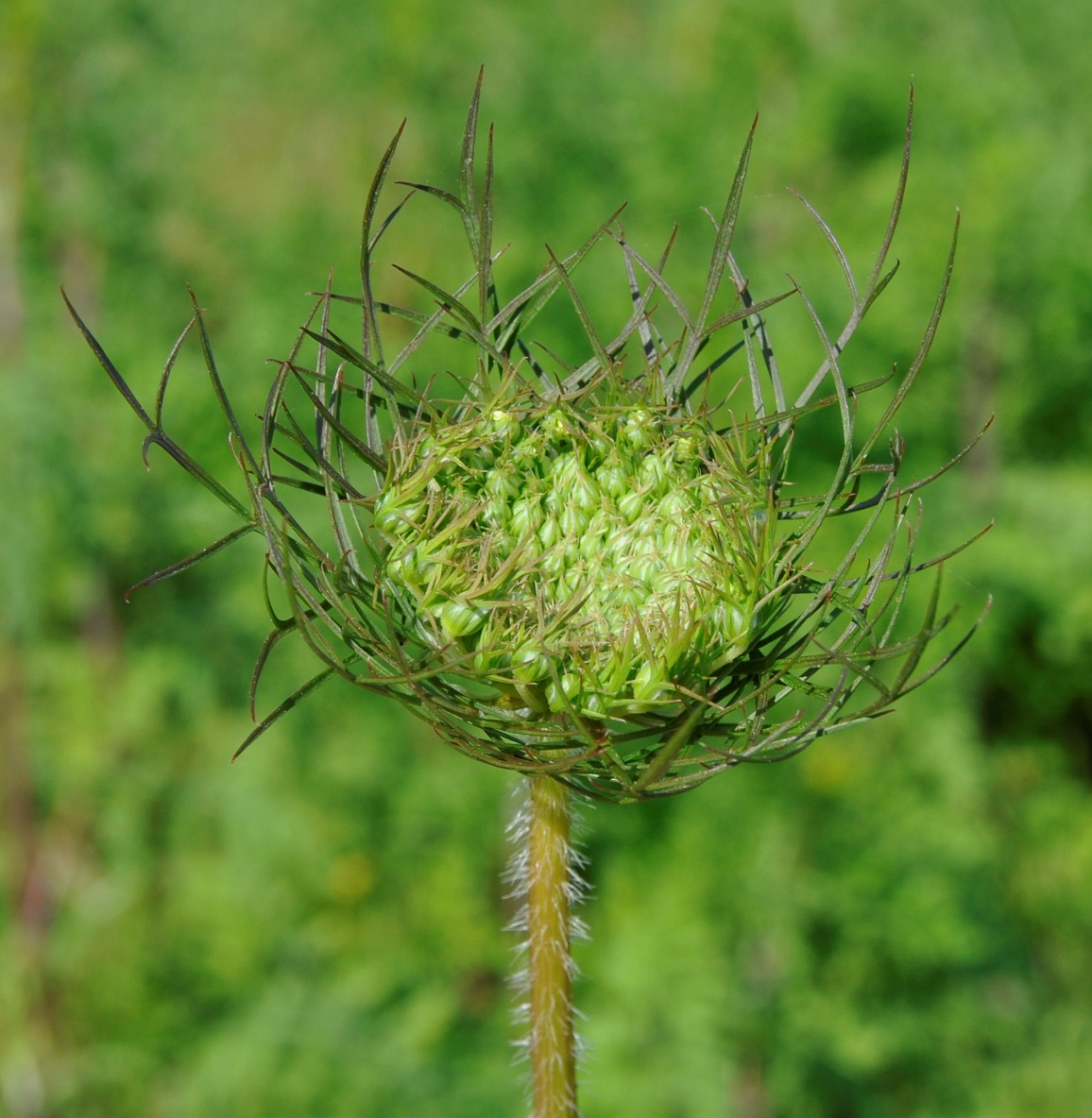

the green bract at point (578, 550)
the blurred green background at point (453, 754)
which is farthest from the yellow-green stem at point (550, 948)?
the blurred green background at point (453, 754)

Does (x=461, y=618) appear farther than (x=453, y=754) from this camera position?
No

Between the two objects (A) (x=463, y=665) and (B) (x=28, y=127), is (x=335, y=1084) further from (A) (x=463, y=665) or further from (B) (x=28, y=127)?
(B) (x=28, y=127)

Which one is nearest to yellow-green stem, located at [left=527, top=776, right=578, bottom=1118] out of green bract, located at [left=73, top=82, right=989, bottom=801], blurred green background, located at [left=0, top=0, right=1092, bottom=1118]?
green bract, located at [left=73, top=82, right=989, bottom=801]

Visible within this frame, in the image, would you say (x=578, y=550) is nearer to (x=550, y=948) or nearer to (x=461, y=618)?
(x=461, y=618)

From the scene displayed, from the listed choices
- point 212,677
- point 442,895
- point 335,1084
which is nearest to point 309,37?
point 212,677

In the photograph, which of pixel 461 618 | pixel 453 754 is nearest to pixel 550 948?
pixel 461 618

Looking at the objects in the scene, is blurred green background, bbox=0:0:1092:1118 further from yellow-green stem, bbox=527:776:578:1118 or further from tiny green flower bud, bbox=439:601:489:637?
tiny green flower bud, bbox=439:601:489:637

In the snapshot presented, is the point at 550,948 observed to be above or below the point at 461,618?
below
